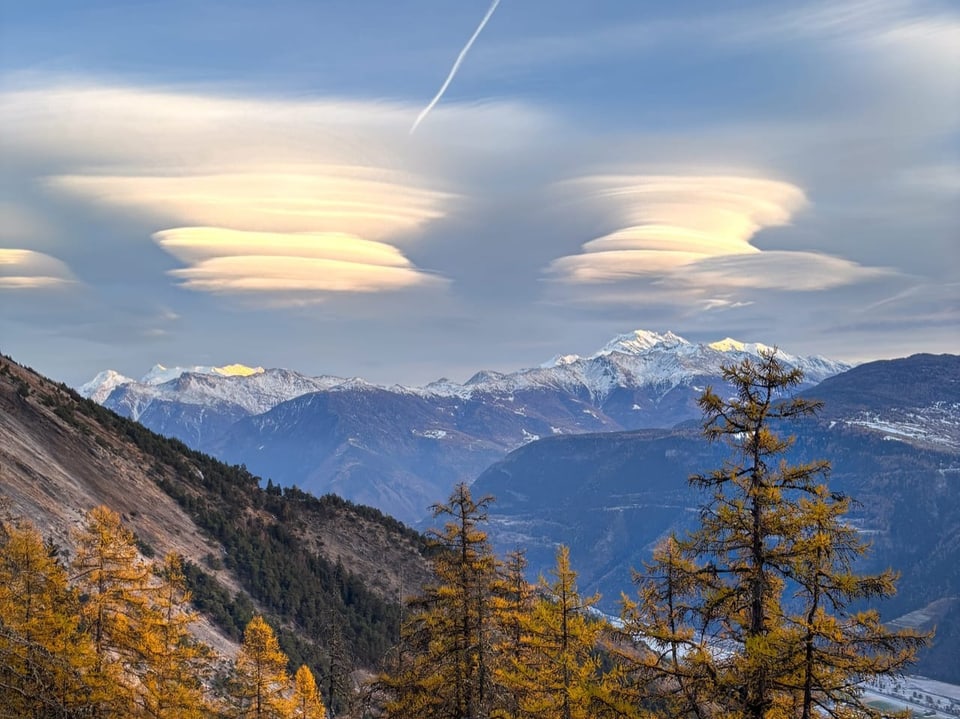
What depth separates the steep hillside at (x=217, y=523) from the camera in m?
76.4

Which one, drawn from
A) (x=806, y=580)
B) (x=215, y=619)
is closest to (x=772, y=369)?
(x=806, y=580)

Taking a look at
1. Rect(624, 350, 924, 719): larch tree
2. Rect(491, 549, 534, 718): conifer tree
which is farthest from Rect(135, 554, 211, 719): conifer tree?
Rect(624, 350, 924, 719): larch tree

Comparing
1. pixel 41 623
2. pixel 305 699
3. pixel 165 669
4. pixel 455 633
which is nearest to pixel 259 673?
pixel 165 669

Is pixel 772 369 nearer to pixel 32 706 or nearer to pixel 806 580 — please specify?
pixel 806 580

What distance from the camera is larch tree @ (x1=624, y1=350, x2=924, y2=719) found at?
59.7 feet

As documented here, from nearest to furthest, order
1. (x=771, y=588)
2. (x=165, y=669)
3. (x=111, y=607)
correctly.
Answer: (x=771, y=588) → (x=111, y=607) → (x=165, y=669)

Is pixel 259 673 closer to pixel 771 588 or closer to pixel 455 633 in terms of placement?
pixel 455 633

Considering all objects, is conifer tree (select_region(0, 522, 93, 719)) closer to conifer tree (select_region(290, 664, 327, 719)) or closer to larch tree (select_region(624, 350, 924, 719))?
conifer tree (select_region(290, 664, 327, 719))

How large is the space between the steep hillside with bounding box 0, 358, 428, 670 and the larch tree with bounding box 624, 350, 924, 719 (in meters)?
49.5

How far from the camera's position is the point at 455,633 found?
30.1 metres

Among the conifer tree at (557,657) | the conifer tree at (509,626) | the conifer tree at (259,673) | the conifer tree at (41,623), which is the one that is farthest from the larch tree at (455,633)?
the conifer tree at (41,623)

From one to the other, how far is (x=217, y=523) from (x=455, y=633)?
264 feet

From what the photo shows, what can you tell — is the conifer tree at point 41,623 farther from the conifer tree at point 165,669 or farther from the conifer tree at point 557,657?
the conifer tree at point 557,657

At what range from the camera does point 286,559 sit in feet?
346
